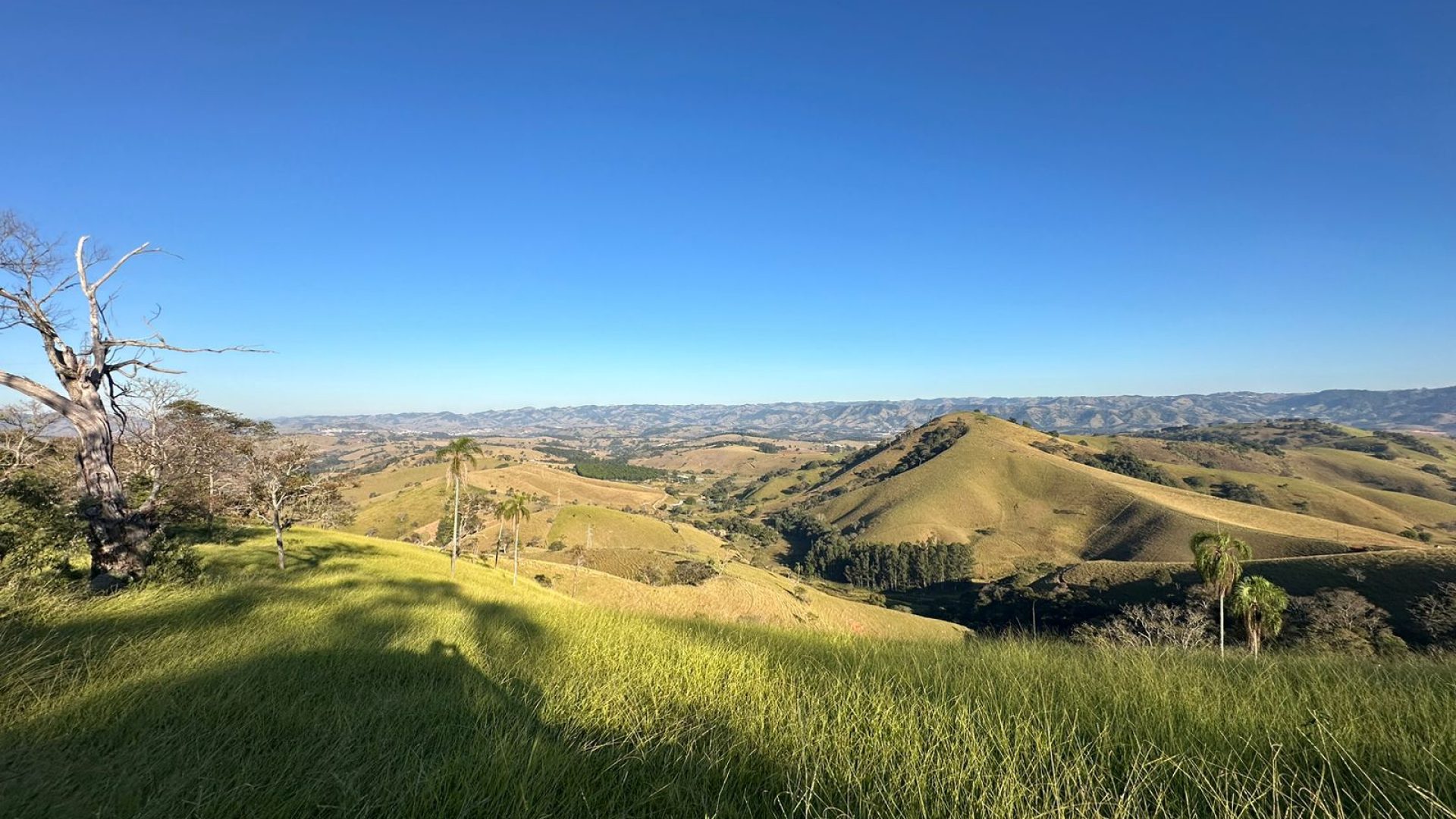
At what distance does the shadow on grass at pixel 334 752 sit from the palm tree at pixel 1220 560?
104 ft

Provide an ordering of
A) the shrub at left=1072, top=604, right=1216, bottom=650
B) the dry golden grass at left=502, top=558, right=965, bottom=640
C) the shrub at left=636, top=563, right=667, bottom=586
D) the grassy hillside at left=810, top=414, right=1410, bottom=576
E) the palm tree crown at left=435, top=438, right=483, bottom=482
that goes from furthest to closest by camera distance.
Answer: the grassy hillside at left=810, top=414, right=1410, bottom=576
the shrub at left=636, top=563, right=667, bottom=586
the dry golden grass at left=502, top=558, right=965, bottom=640
the palm tree crown at left=435, top=438, right=483, bottom=482
the shrub at left=1072, top=604, right=1216, bottom=650

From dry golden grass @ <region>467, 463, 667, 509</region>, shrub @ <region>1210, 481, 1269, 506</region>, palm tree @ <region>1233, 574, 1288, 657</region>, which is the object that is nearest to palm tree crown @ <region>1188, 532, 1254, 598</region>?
palm tree @ <region>1233, 574, 1288, 657</region>

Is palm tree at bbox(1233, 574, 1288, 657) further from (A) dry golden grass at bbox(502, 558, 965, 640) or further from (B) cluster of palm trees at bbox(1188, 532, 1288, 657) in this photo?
(A) dry golden grass at bbox(502, 558, 965, 640)

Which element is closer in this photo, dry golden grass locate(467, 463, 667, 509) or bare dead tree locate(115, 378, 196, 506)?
bare dead tree locate(115, 378, 196, 506)

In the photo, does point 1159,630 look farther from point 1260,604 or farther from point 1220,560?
point 1220,560

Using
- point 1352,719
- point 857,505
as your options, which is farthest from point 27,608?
point 857,505

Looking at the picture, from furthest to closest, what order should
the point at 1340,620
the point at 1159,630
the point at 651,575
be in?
the point at 651,575
the point at 1340,620
the point at 1159,630

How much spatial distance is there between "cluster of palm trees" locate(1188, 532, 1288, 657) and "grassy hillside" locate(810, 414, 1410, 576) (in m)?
77.7

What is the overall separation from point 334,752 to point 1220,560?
33.5 m

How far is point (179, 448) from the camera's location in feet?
64.3

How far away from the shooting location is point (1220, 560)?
2450 cm

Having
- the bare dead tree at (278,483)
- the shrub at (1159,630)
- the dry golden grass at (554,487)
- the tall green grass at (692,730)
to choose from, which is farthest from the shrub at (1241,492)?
the bare dead tree at (278,483)

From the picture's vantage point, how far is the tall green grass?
90.5 inches

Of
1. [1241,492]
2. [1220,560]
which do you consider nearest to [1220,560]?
[1220,560]
